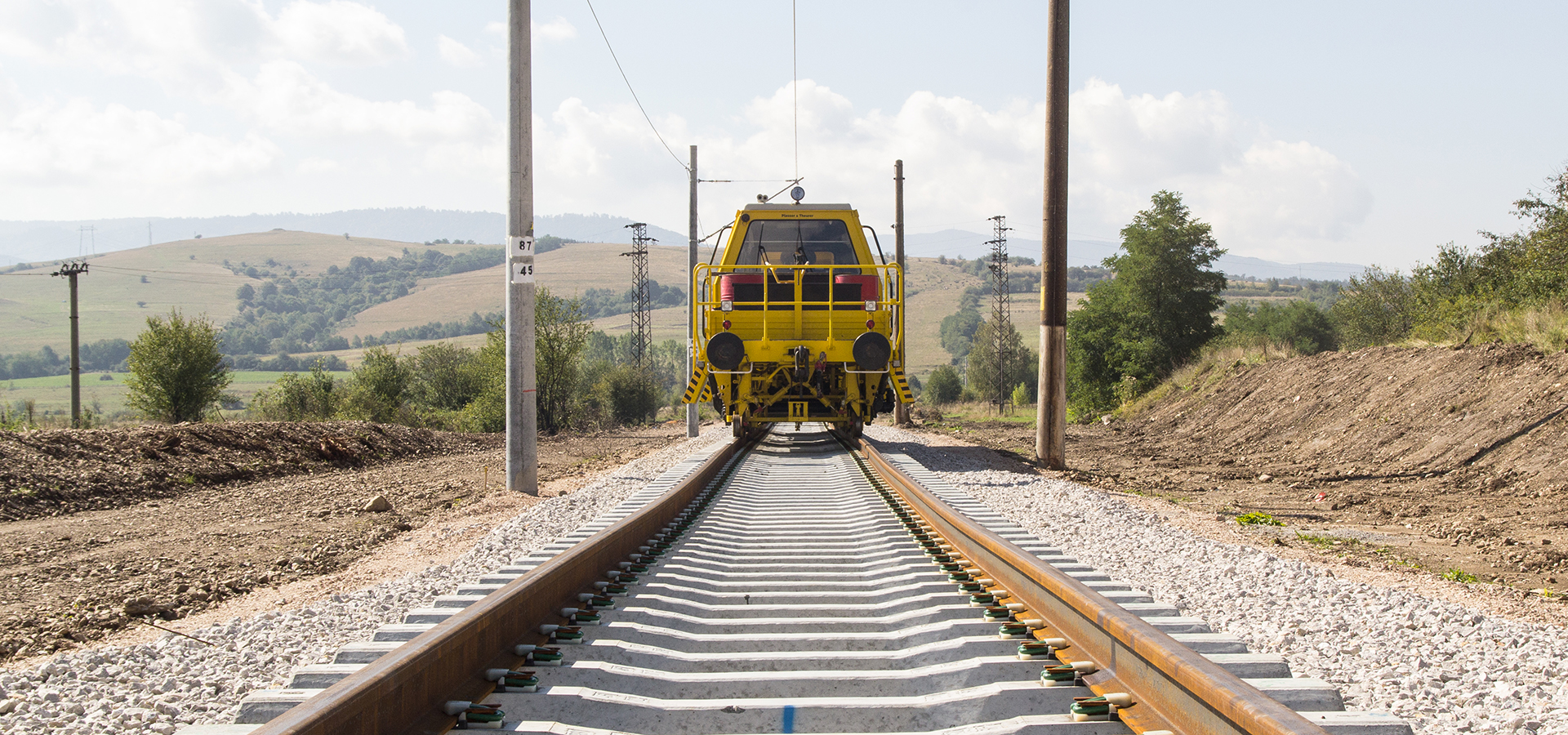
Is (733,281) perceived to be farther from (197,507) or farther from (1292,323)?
(1292,323)

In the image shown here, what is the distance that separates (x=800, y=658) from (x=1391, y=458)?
12.3 meters

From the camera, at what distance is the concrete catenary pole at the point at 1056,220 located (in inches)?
502

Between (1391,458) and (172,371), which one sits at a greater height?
(172,371)

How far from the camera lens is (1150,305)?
127 feet

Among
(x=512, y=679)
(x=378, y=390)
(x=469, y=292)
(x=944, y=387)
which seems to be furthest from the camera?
(x=469, y=292)

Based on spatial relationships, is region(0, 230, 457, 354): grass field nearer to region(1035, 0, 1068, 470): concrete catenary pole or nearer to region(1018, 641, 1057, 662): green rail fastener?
region(1035, 0, 1068, 470): concrete catenary pole

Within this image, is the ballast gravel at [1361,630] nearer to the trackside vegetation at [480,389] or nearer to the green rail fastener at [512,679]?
the green rail fastener at [512,679]

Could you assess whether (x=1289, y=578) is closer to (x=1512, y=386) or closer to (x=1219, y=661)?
(x=1219, y=661)

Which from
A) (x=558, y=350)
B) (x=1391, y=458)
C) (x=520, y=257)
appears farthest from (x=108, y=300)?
(x=1391, y=458)

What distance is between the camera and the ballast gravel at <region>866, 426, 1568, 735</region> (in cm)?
360

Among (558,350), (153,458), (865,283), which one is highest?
(865,283)

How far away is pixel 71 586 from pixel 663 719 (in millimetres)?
5554

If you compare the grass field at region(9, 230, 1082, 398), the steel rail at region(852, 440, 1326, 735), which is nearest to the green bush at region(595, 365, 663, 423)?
the steel rail at region(852, 440, 1326, 735)

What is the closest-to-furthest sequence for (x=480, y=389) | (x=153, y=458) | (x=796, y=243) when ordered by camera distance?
(x=153, y=458) < (x=796, y=243) < (x=480, y=389)
